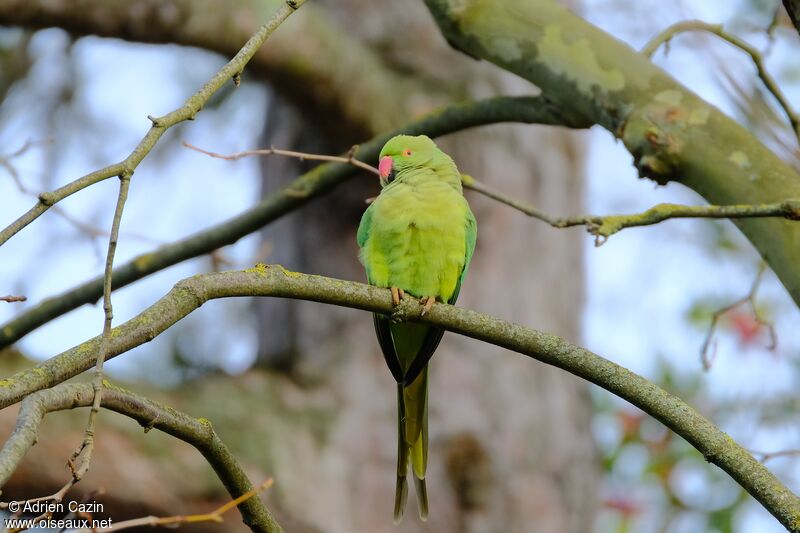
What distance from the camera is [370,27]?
17.1 feet

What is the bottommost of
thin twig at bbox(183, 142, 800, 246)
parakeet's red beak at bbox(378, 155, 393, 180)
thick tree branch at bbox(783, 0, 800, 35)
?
thin twig at bbox(183, 142, 800, 246)

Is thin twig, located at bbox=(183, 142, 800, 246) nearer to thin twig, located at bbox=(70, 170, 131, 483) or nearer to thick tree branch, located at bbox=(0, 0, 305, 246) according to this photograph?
thick tree branch, located at bbox=(0, 0, 305, 246)

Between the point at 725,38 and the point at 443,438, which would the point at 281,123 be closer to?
the point at 443,438

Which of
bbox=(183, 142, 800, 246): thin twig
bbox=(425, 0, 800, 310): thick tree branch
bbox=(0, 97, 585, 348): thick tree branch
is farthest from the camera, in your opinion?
bbox=(0, 97, 585, 348): thick tree branch

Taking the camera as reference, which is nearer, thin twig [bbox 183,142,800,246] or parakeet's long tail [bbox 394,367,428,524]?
thin twig [bbox 183,142,800,246]

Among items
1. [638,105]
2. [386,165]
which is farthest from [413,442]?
[638,105]

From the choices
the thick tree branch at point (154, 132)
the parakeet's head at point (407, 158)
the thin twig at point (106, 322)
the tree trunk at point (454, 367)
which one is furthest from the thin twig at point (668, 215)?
the tree trunk at point (454, 367)

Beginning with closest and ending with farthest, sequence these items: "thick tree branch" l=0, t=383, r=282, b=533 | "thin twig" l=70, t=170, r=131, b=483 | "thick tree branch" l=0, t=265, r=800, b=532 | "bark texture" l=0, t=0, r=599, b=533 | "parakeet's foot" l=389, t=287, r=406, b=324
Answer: "thick tree branch" l=0, t=383, r=282, b=533
"thin twig" l=70, t=170, r=131, b=483
"thick tree branch" l=0, t=265, r=800, b=532
"parakeet's foot" l=389, t=287, r=406, b=324
"bark texture" l=0, t=0, r=599, b=533

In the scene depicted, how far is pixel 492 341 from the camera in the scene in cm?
198

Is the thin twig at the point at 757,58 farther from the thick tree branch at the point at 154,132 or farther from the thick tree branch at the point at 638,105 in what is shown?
the thick tree branch at the point at 154,132

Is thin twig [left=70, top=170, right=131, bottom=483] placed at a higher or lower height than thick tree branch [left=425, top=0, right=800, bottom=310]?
lower

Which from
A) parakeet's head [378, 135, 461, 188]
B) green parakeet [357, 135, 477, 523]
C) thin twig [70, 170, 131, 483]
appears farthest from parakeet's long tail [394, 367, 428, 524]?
thin twig [70, 170, 131, 483]

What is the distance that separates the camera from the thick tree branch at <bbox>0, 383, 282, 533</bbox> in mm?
1342

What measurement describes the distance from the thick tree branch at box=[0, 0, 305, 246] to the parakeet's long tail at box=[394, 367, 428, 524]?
4.67ft
